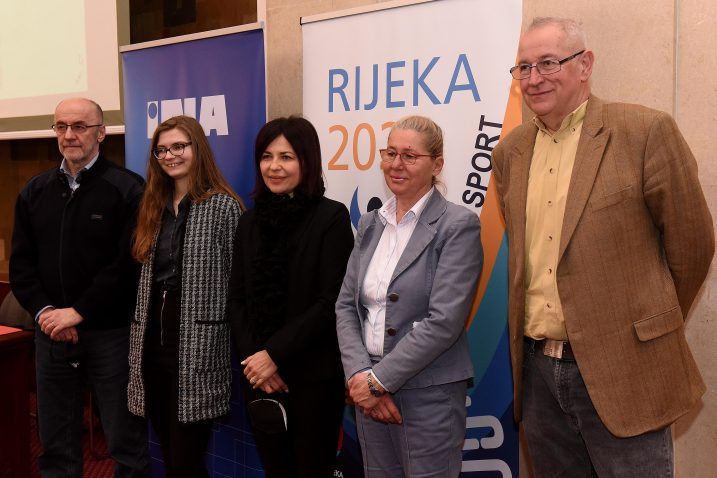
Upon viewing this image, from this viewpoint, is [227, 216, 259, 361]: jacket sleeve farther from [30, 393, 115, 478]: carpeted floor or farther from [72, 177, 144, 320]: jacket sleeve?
[30, 393, 115, 478]: carpeted floor

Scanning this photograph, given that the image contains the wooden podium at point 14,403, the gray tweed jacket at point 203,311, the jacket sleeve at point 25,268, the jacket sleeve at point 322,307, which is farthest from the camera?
the wooden podium at point 14,403

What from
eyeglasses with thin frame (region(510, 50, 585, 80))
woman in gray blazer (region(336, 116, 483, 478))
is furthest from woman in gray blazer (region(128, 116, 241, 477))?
eyeglasses with thin frame (region(510, 50, 585, 80))

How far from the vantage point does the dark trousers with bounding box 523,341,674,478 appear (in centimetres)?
155

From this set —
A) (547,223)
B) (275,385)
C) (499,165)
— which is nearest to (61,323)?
(275,385)

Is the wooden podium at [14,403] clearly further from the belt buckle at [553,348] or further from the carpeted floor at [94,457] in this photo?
the belt buckle at [553,348]

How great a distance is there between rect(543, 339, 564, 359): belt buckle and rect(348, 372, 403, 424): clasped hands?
1.39ft

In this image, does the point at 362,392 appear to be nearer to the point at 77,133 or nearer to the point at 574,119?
the point at 574,119

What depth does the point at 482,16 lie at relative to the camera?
84.6 inches

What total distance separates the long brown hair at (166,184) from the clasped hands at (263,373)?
1.96 feet

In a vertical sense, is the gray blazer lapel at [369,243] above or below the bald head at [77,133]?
below

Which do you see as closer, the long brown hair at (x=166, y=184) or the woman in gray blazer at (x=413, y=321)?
the woman in gray blazer at (x=413, y=321)

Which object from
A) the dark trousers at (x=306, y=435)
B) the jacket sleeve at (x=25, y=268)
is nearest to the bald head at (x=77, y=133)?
the jacket sleeve at (x=25, y=268)

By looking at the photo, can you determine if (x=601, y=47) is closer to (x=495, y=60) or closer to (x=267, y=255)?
(x=495, y=60)

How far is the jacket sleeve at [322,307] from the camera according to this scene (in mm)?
1947
